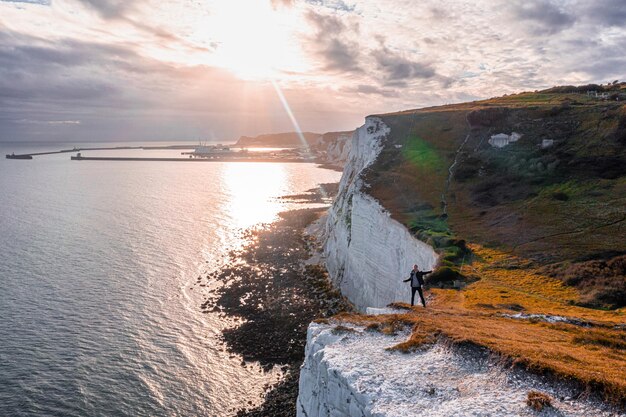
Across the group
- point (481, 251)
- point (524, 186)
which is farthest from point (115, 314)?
point (524, 186)

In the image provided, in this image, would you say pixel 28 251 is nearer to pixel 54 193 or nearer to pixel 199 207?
pixel 199 207

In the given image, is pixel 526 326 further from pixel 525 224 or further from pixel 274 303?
pixel 274 303

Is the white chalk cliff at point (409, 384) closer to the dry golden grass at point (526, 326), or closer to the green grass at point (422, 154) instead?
the dry golden grass at point (526, 326)

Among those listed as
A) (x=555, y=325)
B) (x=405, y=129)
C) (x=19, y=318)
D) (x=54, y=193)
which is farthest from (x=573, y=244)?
(x=54, y=193)

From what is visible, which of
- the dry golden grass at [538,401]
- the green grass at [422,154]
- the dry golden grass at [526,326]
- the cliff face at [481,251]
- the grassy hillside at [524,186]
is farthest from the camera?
the green grass at [422,154]

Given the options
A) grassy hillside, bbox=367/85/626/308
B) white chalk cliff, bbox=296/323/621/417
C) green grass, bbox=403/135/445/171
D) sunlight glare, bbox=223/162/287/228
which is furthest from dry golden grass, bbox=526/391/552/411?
sunlight glare, bbox=223/162/287/228

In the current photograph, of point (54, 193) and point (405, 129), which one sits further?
point (54, 193)

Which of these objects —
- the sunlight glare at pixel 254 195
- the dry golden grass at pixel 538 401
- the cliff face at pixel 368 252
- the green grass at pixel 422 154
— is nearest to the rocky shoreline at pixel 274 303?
the cliff face at pixel 368 252
